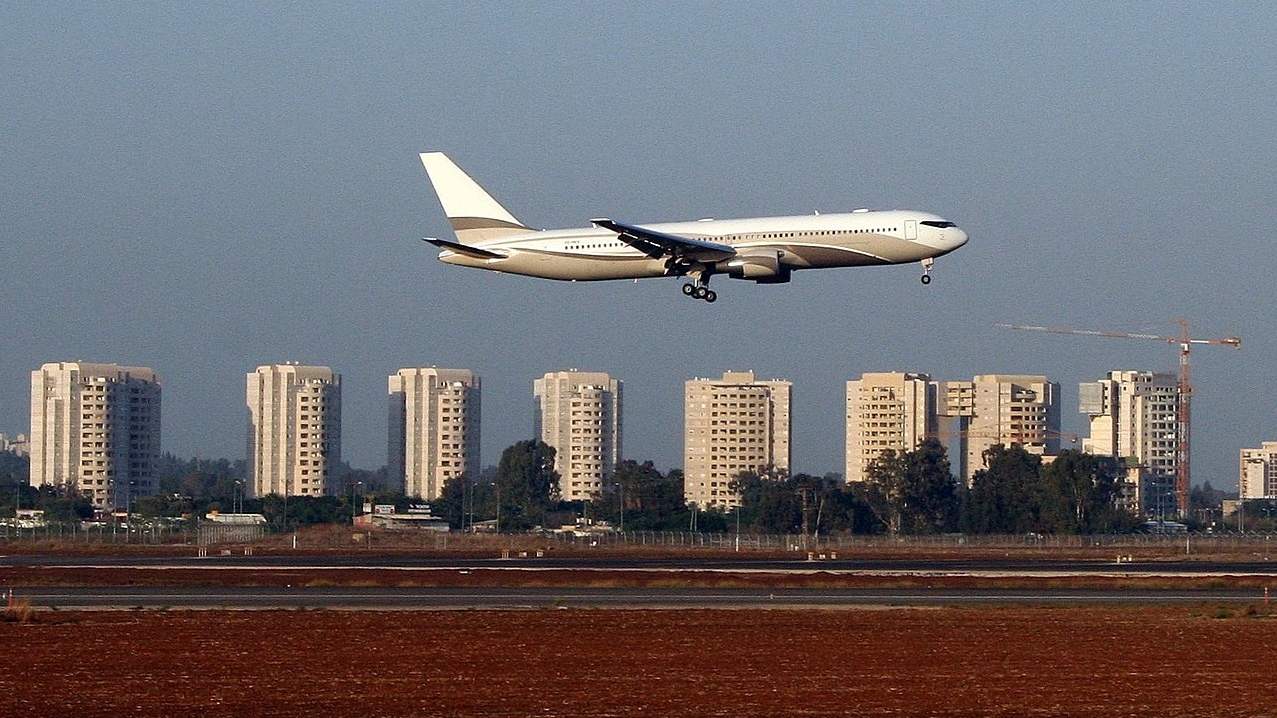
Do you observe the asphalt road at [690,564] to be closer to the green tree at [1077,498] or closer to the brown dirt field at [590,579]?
the brown dirt field at [590,579]

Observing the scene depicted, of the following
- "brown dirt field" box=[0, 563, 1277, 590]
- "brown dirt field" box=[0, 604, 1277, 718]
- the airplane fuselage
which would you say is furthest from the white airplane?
"brown dirt field" box=[0, 604, 1277, 718]

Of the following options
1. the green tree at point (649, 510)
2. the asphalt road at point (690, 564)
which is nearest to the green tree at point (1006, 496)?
the green tree at point (649, 510)

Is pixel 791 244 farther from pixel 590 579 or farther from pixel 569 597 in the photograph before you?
pixel 569 597

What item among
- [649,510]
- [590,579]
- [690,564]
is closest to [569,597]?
[590,579]

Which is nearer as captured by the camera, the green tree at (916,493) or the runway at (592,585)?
the runway at (592,585)

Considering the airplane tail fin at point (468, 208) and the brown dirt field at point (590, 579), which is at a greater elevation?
the airplane tail fin at point (468, 208)

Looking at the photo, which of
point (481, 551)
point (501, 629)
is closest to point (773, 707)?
point (501, 629)

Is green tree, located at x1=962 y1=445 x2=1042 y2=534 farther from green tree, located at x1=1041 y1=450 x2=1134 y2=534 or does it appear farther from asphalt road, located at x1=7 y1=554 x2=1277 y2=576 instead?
asphalt road, located at x1=7 y1=554 x2=1277 y2=576
